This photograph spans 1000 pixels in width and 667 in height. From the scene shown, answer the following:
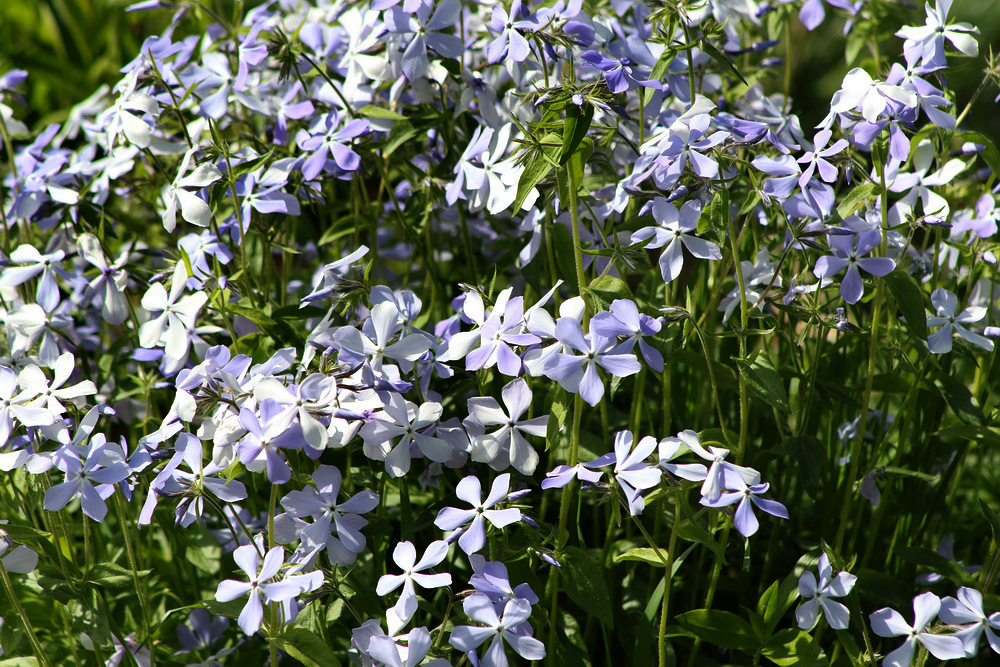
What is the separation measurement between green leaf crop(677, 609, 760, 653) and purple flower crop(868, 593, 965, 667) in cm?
15

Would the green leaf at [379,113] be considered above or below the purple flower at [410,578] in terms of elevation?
above

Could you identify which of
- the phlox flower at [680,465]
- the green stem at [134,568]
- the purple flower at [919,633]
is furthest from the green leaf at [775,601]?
the green stem at [134,568]

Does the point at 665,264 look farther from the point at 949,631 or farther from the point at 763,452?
the point at 949,631

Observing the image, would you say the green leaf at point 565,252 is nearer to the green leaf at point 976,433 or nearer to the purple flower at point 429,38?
the purple flower at point 429,38

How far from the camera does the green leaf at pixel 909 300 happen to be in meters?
1.06

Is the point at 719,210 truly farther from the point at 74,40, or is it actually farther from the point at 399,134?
the point at 74,40

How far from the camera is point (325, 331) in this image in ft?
3.47

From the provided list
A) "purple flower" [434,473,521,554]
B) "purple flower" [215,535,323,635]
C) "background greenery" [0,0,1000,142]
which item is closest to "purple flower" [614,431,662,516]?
"purple flower" [434,473,521,554]

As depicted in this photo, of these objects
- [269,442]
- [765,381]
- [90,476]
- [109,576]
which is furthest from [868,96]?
[109,576]

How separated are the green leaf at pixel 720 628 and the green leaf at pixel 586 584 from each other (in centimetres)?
11

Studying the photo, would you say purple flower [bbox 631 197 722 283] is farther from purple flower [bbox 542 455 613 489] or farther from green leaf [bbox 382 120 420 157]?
green leaf [bbox 382 120 420 157]

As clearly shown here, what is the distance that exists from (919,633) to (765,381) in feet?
1.14

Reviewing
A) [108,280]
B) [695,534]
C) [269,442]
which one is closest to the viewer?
[269,442]

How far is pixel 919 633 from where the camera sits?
3.31 ft
